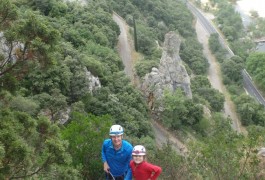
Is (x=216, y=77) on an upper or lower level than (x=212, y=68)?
upper

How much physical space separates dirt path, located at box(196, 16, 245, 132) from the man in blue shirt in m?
56.5

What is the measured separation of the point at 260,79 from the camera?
9488 centimetres

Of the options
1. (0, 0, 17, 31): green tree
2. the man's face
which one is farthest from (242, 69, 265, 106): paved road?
(0, 0, 17, 31): green tree

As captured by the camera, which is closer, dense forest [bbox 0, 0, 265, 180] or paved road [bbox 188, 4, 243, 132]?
dense forest [bbox 0, 0, 265, 180]

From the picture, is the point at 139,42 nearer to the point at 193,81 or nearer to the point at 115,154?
the point at 193,81

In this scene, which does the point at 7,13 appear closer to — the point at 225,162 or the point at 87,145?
the point at 87,145

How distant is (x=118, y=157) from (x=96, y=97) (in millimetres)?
33807

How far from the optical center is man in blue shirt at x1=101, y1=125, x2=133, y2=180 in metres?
13.3

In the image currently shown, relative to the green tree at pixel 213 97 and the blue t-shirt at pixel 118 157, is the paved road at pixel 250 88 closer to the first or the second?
the green tree at pixel 213 97

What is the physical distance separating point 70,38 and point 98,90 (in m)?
13.4

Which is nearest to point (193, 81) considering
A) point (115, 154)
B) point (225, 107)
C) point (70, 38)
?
point (225, 107)

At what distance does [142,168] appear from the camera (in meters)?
12.8

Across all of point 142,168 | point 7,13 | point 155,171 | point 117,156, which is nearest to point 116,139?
point 117,156

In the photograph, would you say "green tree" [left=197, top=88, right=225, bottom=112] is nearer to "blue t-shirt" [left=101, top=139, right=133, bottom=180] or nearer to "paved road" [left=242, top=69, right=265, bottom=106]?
"paved road" [left=242, top=69, right=265, bottom=106]
